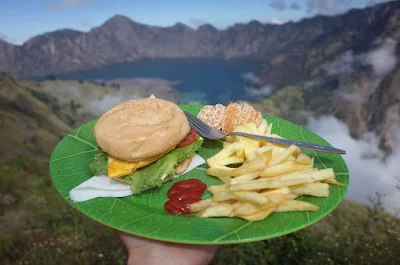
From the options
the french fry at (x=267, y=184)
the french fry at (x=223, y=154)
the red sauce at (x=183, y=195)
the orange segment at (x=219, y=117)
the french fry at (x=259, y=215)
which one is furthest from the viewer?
the orange segment at (x=219, y=117)

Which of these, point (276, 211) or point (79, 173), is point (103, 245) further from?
point (276, 211)

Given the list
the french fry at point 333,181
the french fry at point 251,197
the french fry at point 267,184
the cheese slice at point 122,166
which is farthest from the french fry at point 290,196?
the cheese slice at point 122,166

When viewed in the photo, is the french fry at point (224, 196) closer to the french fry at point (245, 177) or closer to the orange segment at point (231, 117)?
the french fry at point (245, 177)

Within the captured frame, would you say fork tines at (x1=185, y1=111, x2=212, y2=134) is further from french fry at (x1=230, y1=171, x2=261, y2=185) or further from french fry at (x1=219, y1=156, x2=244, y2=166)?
french fry at (x1=230, y1=171, x2=261, y2=185)

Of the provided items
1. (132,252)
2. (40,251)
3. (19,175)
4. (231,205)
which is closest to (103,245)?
(40,251)

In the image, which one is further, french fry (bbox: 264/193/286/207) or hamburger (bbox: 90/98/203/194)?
hamburger (bbox: 90/98/203/194)

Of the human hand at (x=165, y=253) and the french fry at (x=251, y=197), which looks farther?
the human hand at (x=165, y=253)

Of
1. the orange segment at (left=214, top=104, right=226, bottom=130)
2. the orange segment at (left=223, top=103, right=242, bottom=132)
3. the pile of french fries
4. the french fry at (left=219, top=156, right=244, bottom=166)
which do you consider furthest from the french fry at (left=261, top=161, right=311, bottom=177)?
the orange segment at (left=214, top=104, right=226, bottom=130)
